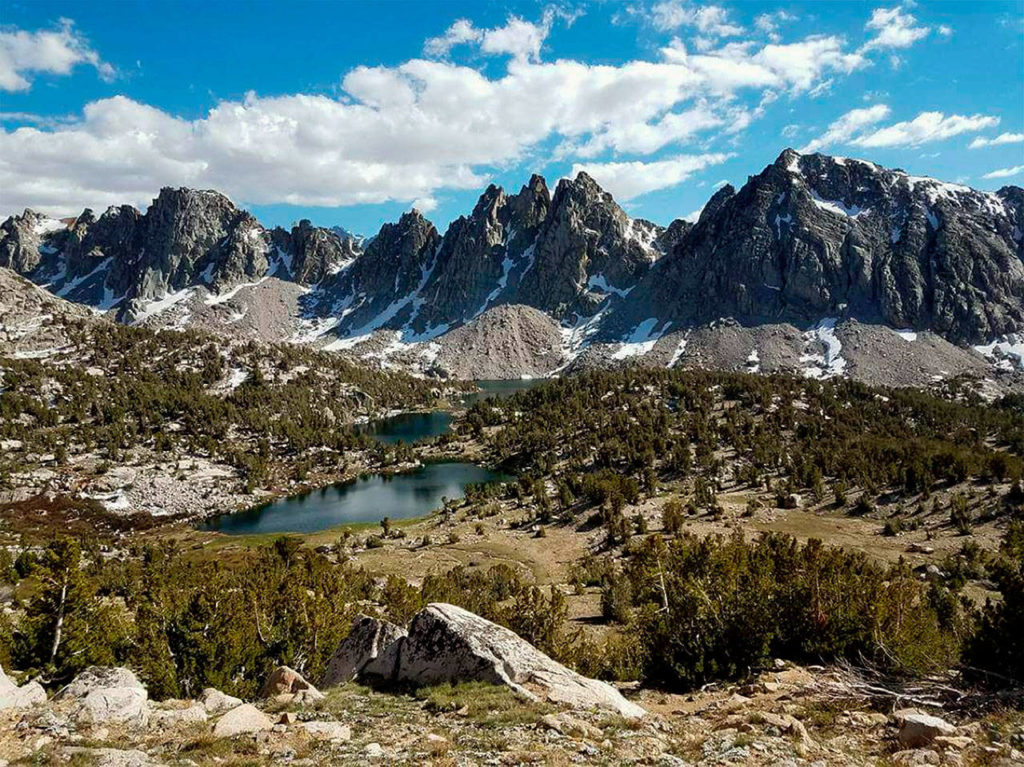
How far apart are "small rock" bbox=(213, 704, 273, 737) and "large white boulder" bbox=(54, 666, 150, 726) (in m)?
2.33

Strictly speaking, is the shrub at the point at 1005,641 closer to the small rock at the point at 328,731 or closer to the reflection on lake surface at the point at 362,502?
the small rock at the point at 328,731

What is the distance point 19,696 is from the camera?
14555 millimetres

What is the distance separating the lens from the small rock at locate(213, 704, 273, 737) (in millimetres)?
12688

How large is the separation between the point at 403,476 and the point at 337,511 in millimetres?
21240

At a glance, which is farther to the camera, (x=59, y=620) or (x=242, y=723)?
(x=59, y=620)

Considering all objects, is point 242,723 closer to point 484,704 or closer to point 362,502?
point 484,704

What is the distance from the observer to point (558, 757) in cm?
1097

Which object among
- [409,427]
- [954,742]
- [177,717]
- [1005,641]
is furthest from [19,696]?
[409,427]

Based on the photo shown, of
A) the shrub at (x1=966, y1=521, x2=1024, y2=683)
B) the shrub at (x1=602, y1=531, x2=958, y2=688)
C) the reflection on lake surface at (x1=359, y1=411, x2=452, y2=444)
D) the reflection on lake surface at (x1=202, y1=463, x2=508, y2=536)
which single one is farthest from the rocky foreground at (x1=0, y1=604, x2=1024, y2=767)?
the reflection on lake surface at (x1=359, y1=411, x2=452, y2=444)

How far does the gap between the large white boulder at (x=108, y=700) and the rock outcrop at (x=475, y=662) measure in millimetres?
6767

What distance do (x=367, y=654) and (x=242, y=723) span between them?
7.06 metres

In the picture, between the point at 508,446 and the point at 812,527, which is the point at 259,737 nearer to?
the point at 812,527

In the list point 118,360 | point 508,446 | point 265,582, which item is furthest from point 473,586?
point 118,360

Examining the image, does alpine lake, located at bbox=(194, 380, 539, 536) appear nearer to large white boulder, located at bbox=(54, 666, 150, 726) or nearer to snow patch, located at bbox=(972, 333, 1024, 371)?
large white boulder, located at bbox=(54, 666, 150, 726)
